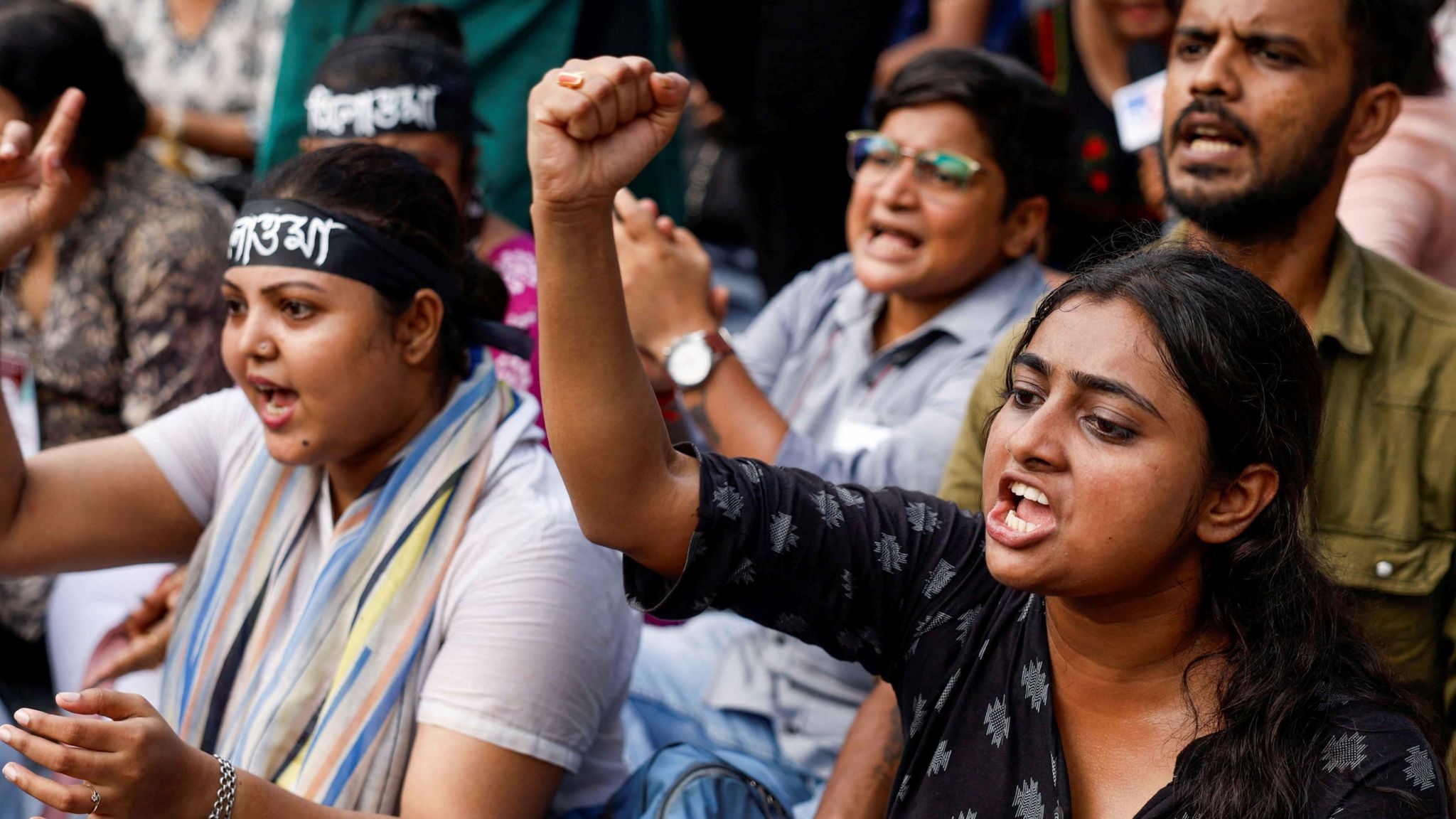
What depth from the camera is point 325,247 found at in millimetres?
2445

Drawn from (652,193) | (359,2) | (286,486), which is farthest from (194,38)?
(286,486)

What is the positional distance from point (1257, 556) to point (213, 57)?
4428 millimetres

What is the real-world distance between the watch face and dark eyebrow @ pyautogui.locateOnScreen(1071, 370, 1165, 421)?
46.9 inches

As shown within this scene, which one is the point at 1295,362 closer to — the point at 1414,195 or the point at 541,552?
the point at 541,552

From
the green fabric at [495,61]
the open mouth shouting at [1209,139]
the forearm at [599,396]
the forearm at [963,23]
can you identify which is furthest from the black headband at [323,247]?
the forearm at [963,23]

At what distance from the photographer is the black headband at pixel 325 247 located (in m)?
2.45

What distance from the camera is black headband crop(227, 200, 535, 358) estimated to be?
2.45 meters

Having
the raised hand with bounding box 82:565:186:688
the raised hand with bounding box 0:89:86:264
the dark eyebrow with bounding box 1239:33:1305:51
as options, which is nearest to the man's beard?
the dark eyebrow with bounding box 1239:33:1305:51

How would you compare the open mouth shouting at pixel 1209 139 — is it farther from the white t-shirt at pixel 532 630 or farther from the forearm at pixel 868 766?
the white t-shirt at pixel 532 630

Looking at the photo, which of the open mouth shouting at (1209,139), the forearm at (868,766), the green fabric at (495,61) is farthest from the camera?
the green fabric at (495,61)

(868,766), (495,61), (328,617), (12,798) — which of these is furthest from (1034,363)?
(495,61)

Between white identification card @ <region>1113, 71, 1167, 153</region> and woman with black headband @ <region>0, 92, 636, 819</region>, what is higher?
white identification card @ <region>1113, 71, 1167, 153</region>

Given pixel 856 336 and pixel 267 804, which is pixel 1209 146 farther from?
pixel 267 804

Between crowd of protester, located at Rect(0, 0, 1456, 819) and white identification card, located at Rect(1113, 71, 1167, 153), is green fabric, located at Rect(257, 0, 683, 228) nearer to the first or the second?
crowd of protester, located at Rect(0, 0, 1456, 819)
